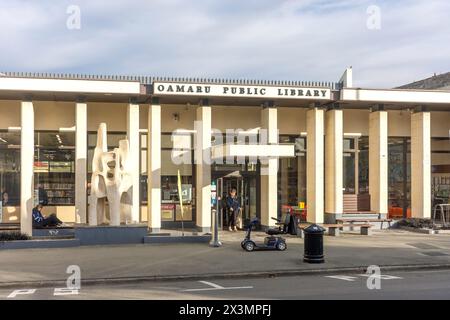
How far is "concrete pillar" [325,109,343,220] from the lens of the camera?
21.4 metres

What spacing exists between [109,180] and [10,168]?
5.64 metres

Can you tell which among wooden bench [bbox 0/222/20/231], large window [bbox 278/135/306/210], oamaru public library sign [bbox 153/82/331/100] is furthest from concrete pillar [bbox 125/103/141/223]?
large window [bbox 278/135/306/210]

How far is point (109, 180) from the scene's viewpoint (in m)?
17.5

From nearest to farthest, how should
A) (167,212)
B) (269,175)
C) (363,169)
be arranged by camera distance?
(269,175)
(167,212)
(363,169)

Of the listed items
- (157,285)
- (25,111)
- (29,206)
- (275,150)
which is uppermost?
(25,111)

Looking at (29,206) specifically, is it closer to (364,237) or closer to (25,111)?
(25,111)

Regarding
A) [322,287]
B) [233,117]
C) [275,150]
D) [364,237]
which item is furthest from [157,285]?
[233,117]

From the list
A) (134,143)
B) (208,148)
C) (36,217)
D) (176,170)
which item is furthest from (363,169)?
(36,217)

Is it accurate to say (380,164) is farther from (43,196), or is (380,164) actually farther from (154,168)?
(43,196)

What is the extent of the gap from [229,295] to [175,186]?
12.0m

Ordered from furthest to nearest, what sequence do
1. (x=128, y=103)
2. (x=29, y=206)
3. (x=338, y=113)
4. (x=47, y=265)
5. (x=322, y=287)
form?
(x=338, y=113) → (x=128, y=103) → (x=29, y=206) → (x=47, y=265) → (x=322, y=287)

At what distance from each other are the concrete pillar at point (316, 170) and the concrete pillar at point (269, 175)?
59.1 inches

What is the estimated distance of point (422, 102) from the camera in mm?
21516

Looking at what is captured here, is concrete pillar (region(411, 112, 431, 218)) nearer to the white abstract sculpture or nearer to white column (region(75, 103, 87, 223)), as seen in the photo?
the white abstract sculpture
